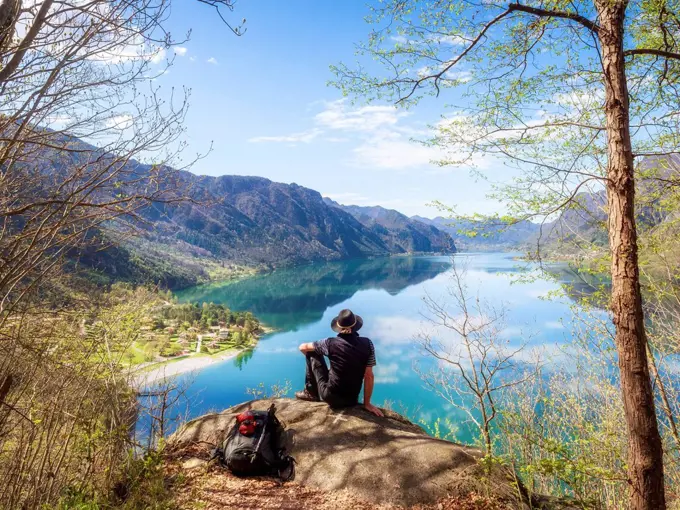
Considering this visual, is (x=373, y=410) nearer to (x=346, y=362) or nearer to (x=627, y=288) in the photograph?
(x=346, y=362)

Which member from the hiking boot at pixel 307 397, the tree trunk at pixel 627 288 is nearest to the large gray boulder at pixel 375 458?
the hiking boot at pixel 307 397

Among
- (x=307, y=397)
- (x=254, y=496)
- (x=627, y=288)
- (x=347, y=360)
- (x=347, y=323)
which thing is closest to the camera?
(x=627, y=288)

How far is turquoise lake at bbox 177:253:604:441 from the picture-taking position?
30.1 meters

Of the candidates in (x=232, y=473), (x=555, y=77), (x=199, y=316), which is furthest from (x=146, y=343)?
(x=555, y=77)

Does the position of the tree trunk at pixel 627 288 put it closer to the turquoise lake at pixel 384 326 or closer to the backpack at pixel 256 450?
the turquoise lake at pixel 384 326

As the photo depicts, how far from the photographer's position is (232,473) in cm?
432

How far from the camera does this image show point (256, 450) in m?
4.33

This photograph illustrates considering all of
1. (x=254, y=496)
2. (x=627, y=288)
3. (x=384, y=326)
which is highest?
(x=627, y=288)

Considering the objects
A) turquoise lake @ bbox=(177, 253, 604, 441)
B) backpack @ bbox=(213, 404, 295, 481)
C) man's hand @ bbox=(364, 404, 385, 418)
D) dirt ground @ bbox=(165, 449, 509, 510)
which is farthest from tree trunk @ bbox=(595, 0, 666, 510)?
backpack @ bbox=(213, 404, 295, 481)

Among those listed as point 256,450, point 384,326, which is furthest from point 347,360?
point 384,326

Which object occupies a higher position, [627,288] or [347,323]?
[627,288]

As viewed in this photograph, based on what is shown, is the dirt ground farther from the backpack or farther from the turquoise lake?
the turquoise lake

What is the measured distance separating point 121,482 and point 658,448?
196 inches

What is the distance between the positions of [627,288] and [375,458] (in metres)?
3.07
